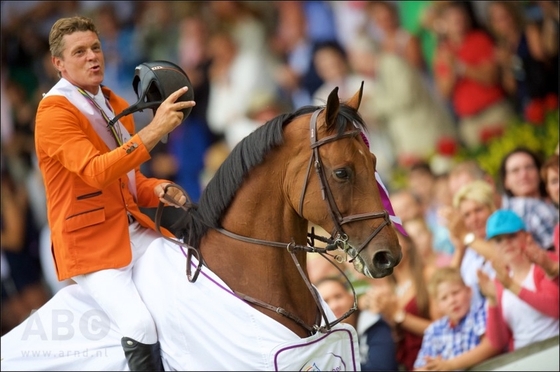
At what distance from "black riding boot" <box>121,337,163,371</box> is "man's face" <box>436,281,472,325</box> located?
8.23ft

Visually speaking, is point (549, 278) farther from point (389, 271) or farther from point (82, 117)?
point (82, 117)

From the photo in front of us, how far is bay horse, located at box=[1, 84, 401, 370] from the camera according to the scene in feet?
12.3

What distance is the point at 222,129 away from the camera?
29.7 feet

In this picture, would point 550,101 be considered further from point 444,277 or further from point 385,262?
point 385,262

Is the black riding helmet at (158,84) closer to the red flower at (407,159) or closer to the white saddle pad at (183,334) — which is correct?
the white saddle pad at (183,334)

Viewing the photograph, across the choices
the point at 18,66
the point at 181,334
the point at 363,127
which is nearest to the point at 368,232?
the point at 363,127

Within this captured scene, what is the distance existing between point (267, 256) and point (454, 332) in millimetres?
2378

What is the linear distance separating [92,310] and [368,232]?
4.65 ft

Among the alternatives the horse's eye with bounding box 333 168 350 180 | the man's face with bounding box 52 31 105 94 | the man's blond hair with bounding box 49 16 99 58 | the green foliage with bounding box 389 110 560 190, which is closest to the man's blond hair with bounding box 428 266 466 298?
the green foliage with bounding box 389 110 560 190

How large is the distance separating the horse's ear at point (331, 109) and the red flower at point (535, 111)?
3.98 meters

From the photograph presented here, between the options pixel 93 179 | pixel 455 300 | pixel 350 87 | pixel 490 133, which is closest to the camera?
pixel 93 179

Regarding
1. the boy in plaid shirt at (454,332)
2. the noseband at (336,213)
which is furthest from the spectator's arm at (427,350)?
the noseband at (336,213)

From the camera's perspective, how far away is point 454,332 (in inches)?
230

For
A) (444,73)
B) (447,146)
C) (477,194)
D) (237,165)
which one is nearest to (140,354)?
(237,165)
